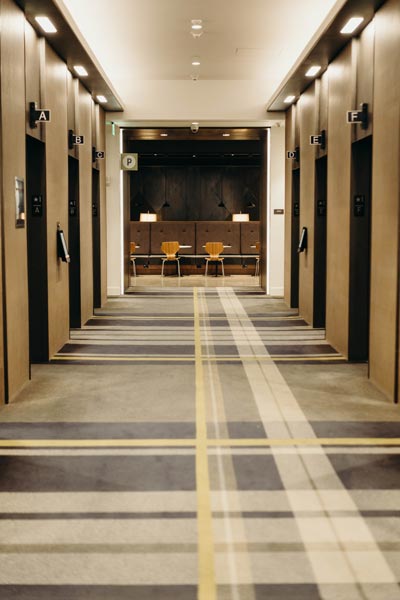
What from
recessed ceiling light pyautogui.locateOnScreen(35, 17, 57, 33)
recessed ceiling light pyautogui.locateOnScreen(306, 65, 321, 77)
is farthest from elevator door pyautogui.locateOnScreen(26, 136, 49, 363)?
recessed ceiling light pyautogui.locateOnScreen(306, 65, 321, 77)

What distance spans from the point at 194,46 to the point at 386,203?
4.87 meters

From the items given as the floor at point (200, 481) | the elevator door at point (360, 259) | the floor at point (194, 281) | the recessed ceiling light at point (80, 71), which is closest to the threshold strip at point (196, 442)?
the floor at point (200, 481)

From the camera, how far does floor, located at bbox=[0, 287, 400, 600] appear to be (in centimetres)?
283

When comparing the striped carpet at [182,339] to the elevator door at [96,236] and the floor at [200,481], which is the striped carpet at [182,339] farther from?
the elevator door at [96,236]

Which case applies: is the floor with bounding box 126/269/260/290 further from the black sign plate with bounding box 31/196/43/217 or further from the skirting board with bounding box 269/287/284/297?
the black sign plate with bounding box 31/196/43/217

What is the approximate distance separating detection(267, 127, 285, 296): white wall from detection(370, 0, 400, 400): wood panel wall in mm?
6936

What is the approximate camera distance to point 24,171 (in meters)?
6.12

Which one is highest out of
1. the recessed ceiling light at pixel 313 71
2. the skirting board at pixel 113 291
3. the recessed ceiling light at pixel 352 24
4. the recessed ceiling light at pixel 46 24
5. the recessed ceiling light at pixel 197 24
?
the recessed ceiling light at pixel 197 24

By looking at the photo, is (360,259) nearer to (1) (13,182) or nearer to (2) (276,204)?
(1) (13,182)

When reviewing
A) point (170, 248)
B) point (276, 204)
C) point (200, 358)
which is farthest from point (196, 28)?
point (170, 248)

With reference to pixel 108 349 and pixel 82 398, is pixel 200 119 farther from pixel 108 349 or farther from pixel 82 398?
pixel 82 398

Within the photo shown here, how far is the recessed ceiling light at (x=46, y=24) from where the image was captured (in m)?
6.61

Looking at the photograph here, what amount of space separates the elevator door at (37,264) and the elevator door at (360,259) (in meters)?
3.16

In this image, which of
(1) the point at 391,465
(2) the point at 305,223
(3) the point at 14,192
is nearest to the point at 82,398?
(3) the point at 14,192
